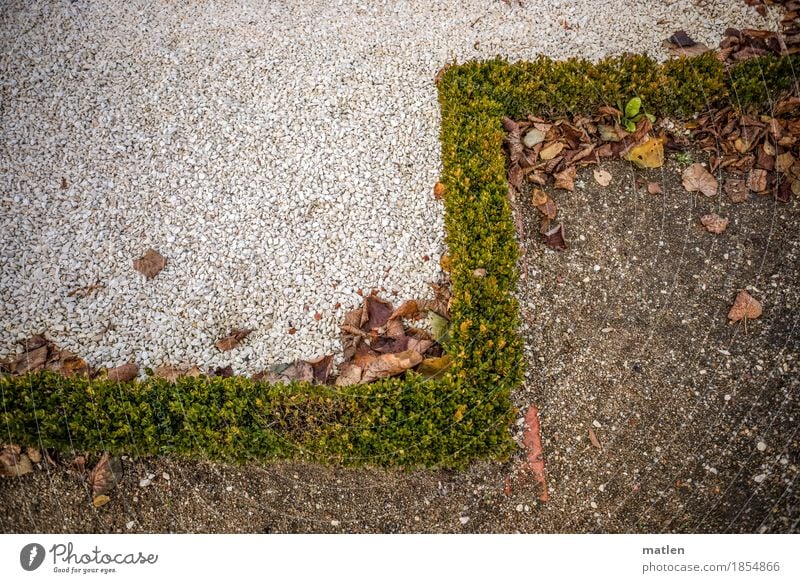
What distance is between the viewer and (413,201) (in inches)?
180

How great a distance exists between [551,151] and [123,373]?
4.06 metres

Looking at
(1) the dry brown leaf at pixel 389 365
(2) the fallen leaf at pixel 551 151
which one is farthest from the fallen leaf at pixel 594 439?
(2) the fallen leaf at pixel 551 151

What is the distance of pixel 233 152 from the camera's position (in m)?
4.80

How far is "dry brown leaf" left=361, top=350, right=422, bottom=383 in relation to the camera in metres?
3.68

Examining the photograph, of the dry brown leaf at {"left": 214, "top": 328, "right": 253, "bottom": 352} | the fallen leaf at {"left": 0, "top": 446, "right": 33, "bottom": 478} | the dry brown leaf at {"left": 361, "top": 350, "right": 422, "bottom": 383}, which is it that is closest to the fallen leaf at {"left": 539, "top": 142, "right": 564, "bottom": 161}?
the dry brown leaf at {"left": 361, "top": 350, "right": 422, "bottom": 383}

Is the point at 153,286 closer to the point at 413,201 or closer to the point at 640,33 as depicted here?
the point at 413,201

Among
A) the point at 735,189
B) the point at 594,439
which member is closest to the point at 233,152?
the point at 594,439

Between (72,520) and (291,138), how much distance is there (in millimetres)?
3576

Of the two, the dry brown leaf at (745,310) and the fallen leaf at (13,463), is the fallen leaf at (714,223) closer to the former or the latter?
the dry brown leaf at (745,310)

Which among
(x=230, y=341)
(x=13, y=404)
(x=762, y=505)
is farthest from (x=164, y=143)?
(x=762, y=505)

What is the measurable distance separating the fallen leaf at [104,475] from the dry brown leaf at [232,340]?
Answer: 3.47ft

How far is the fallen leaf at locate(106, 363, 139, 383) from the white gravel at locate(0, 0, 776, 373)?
129mm

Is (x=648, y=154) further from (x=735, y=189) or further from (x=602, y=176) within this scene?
(x=735, y=189)

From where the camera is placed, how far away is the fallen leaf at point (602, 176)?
459 cm
